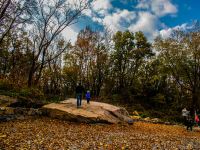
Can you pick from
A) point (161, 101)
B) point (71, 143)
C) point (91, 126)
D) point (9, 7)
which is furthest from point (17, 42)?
point (71, 143)

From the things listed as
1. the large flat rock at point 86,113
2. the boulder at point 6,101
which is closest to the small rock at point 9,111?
the boulder at point 6,101

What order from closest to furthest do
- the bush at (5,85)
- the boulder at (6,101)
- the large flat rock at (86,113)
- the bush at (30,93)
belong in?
1. the large flat rock at (86,113)
2. the boulder at (6,101)
3. the bush at (30,93)
4. the bush at (5,85)

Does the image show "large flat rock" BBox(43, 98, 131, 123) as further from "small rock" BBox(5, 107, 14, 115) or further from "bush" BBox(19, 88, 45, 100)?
"bush" BBox(19, 88, 45, 100)

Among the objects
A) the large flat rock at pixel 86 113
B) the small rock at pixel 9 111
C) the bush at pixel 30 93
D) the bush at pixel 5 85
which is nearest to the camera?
the small rock at pixel 9 111

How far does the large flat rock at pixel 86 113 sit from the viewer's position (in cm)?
2142

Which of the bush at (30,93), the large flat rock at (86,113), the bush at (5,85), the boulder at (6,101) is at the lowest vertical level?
the large flat rock at (86,113)

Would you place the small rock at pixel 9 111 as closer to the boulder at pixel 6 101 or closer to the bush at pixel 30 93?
the boulder at pixel 6 101

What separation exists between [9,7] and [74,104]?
11.2m

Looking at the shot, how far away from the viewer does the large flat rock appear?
70.3 ft

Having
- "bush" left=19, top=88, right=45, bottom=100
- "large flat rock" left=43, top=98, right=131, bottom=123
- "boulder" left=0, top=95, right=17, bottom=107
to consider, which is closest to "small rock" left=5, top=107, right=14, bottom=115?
"boulder" left=0, top=95, right=17, bottom=107

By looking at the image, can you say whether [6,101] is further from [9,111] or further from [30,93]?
[30,93]

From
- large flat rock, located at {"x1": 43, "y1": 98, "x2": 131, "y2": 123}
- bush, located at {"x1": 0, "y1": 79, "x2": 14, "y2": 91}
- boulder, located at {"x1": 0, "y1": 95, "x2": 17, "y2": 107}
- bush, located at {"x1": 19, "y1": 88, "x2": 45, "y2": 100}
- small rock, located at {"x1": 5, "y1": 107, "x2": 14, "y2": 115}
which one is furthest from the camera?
bush, located at {"x1": 0, "y1": 79, "x2": 14, "y2": 91}

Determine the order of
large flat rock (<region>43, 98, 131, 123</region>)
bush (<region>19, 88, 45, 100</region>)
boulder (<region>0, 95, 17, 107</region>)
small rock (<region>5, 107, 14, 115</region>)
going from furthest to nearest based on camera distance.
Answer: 1. bush (<region>19, 88, 45, 100</region>)
2. boulder (<region>0, 95, 17, 107</region>)
3. large flat rock (<region>43, 98, 131, 123</region>)
4. small rock (<region>5, 107, 14, 115</region>)

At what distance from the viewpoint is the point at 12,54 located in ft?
160
